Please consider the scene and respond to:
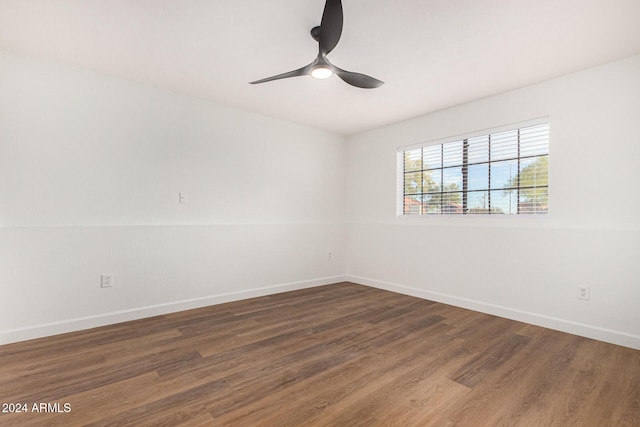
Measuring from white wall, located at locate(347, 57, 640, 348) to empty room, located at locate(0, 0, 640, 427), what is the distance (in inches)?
0.7

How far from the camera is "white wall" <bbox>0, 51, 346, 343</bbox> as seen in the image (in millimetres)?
2691

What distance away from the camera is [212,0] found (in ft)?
6.49

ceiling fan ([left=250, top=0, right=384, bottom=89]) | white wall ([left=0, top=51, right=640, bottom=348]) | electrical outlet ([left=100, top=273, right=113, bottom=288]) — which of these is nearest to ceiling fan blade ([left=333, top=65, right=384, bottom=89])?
ceiling fan ([left=250, top=0, right=384, bottom=89])

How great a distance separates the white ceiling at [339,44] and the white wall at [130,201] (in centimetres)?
33

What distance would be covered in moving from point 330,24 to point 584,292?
3.12 m

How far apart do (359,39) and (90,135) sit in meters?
2.63

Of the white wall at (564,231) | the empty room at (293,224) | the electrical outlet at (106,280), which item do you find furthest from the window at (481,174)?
the electrical outlet at (106,280)

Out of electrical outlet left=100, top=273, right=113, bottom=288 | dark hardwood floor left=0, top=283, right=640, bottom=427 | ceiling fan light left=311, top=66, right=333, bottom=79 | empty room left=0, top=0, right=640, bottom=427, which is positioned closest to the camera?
dark hardwood floor left=0, top=283, right=640, bottom=427

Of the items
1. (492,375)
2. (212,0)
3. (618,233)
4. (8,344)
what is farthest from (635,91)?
(8,344)

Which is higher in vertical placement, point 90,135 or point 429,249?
point 90,135

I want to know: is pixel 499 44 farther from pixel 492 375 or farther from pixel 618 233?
pixel 492 375

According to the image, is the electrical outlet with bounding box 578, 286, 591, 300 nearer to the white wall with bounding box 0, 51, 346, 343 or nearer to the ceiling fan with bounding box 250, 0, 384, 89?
the ceiling fan with bounding box 250, 0, 384, 89

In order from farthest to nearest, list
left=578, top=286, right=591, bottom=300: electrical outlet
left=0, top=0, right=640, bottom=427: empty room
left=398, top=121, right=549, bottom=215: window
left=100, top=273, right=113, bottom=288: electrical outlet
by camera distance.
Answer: left=398, top=121, right=549, bottom=215: window
left=100, top=273, right=113, bottom=288: electrical outlet
left=578, top=286, right=591, bottom=300: electrical outlet
left=0, top=0, right=640, bottom=427: empty room

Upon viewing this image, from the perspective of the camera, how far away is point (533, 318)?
314 cm
